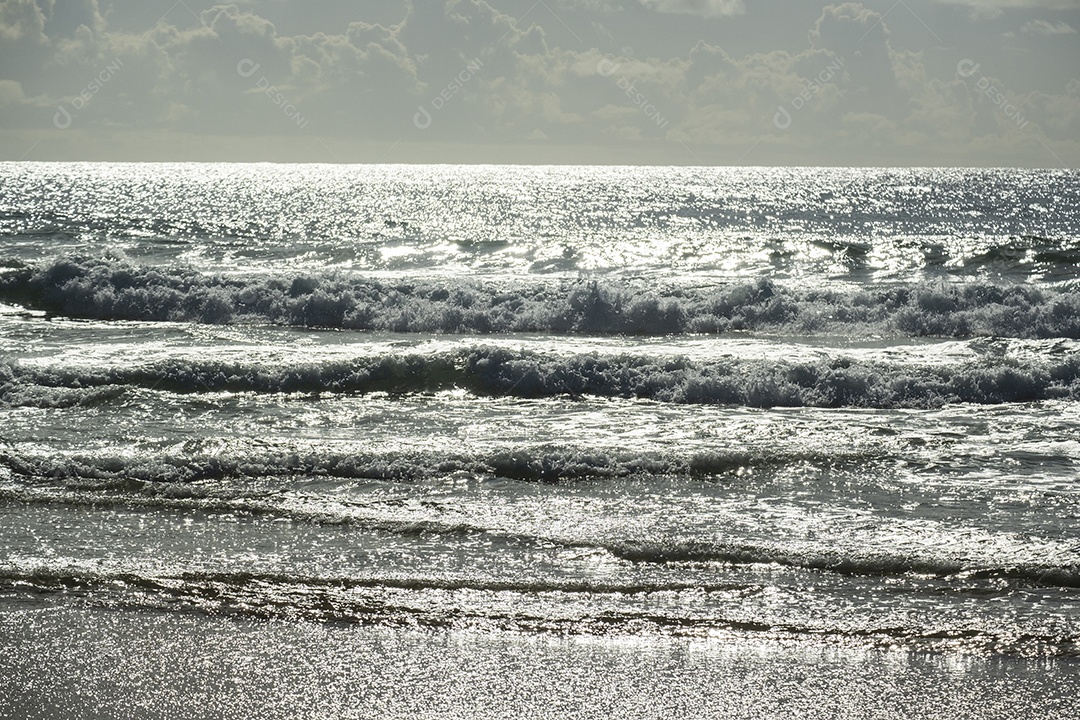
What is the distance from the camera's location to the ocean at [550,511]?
5629 millimetres

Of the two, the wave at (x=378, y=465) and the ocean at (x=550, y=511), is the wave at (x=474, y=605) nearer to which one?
the ocean at (x=550, y=511)

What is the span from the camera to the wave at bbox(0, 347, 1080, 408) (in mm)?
13500

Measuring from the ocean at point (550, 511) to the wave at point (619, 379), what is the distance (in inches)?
2.5

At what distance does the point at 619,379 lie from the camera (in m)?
14.2

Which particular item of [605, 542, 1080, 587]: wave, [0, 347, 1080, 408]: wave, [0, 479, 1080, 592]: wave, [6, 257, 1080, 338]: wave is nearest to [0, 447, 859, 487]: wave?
[0, 479, 1080, 592]: wave

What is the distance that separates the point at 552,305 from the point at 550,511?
1336 centimetres

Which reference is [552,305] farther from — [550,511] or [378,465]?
[550,511]

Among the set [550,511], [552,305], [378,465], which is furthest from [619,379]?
[552,305]

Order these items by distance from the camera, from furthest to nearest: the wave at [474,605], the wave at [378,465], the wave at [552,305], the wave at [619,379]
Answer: the wave at [552,305] → the wave at [619,379] → the wave at [378,465] → the wave at [474,605]

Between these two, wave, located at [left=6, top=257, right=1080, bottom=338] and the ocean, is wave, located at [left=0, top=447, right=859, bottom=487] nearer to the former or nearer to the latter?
the ocean

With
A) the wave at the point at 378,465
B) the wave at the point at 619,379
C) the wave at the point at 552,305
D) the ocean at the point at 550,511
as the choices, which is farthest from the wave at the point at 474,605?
the wave at the point at 552,305

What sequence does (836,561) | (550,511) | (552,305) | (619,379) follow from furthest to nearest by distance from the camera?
(552,305) → (619,379) → (550,511) → (836,561)

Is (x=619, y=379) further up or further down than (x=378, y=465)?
further up

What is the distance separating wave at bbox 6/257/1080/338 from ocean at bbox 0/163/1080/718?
113 millimetres
